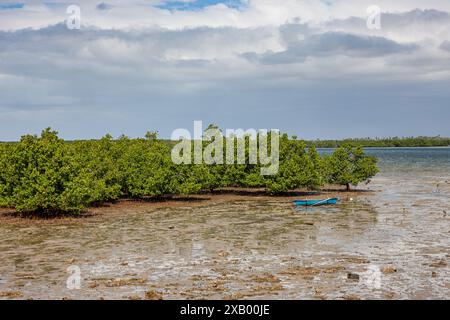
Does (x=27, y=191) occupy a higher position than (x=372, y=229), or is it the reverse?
(x=27, y=191)

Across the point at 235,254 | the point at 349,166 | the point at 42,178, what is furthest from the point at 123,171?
the point at 349,166

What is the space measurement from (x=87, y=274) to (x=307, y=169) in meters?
31.5

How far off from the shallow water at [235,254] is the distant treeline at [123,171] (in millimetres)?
2167

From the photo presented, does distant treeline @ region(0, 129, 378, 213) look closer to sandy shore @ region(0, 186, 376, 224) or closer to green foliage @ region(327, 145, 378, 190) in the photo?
green foliage @ region(327, 145, 378, 190)

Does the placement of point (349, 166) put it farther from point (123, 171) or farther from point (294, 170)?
point (123, 171)

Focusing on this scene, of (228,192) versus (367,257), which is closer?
(367,257)

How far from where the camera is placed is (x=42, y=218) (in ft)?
115

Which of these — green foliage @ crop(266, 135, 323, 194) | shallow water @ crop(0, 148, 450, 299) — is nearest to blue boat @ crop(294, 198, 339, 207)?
shallow water @ crop(0, 148, 450, 299)

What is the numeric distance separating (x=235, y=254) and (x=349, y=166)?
31.1 m

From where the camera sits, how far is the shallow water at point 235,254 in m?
18.5

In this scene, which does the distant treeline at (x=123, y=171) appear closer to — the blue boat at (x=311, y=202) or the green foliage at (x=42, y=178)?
the green foliage at (x=42, y=178)

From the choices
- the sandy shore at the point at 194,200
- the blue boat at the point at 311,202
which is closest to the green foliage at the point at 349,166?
the sandy shore at the point at 194,200
